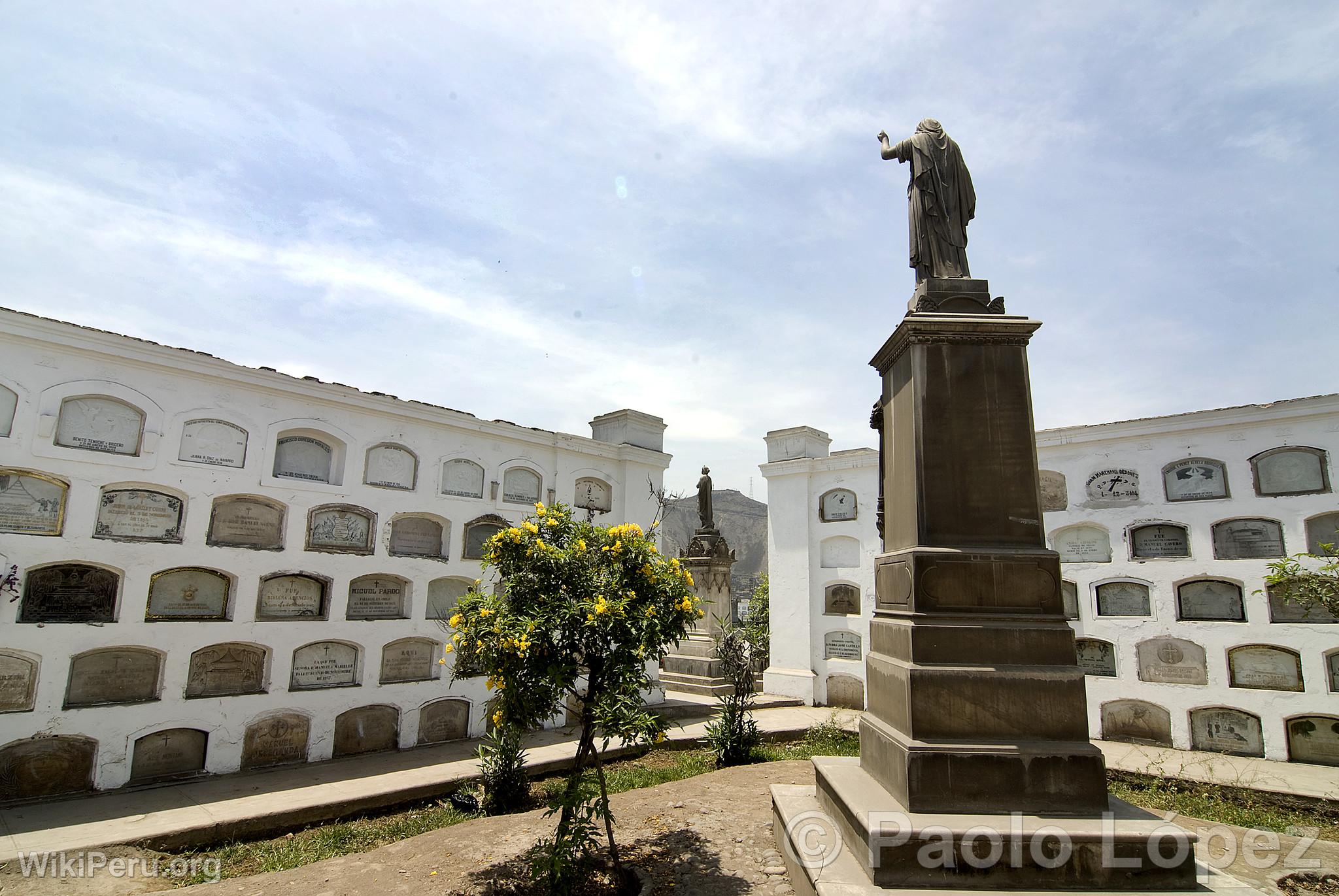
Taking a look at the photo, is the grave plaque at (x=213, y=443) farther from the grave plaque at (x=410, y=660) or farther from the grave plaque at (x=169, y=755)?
the grave plaque at (x=410, y=660)

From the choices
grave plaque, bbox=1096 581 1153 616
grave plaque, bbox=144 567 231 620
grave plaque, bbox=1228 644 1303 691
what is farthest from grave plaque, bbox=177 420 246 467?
grave plaque, bbox=1228 644 1303 691

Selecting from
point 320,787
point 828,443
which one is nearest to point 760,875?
point 320,787

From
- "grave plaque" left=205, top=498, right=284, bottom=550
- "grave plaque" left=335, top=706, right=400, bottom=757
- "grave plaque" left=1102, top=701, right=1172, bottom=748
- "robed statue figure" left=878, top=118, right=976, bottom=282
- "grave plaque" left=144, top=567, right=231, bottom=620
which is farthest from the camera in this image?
"grave plaque" left=1102, top=701, right=1172, bottom=748

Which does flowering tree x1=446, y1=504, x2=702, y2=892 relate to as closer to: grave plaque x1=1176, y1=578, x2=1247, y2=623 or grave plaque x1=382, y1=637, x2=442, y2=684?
grave plaque x1=382, y1=637, x2=442, y2=684

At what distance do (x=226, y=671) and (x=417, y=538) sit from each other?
338 centimetres

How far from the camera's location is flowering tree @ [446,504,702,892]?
15.4 feet

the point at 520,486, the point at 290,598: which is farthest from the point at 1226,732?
the point at 290,598

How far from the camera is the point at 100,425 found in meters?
8.84

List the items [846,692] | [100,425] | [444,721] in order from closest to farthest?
[100,425]
[444,721]
[846,692]

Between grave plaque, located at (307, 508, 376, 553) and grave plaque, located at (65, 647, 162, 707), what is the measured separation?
98.6 inches

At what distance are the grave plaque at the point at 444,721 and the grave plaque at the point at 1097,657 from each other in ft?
37.8

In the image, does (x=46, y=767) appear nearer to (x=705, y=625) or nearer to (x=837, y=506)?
(x=705, y=625)

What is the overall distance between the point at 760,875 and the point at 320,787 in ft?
22.4

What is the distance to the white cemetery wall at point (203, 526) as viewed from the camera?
8.23 m
